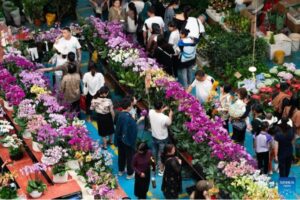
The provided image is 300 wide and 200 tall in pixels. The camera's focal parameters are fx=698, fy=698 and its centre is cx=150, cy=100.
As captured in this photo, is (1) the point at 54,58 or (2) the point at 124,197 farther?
(1) the point at 54,58

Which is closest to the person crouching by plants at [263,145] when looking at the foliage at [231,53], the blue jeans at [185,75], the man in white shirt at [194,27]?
the blue jeans at [185,75]

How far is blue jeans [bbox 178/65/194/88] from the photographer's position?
48.8 feet

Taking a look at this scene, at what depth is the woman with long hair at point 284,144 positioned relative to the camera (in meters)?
11.9

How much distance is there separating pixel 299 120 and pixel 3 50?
22.8 ft

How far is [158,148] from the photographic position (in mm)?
12742

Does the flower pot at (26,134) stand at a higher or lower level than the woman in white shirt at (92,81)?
lower

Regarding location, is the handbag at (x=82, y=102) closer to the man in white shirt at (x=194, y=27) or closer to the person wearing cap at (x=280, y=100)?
the man in white shirt at (x=194, y=27)

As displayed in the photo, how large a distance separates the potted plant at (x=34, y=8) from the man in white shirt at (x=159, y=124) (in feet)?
21.4

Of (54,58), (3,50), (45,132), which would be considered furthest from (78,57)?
(45,132)

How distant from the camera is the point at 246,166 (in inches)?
443

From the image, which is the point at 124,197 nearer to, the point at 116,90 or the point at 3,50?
the point at 116,90

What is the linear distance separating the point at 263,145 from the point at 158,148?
1911 millimetres

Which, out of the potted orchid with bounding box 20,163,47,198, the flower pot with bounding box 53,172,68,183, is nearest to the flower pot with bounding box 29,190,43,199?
the potted orchid with bounding box 20,163,47,198

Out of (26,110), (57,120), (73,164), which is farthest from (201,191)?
(26,110)
